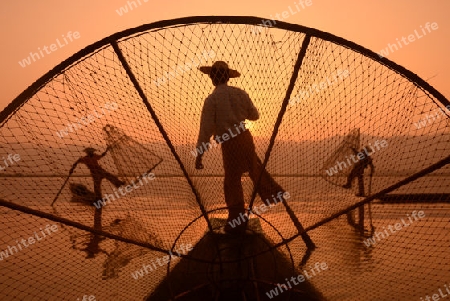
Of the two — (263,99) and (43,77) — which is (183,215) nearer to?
(263,99)

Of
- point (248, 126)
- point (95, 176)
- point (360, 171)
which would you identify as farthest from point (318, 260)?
point (95, 176)

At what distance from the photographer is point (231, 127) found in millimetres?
3451

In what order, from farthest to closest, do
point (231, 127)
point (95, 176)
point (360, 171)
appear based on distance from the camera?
point (360, 171)
point (95, 176)
point (231, 127)

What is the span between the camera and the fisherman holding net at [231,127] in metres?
3.42

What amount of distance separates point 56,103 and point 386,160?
3156 mm

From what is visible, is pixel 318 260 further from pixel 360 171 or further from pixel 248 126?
pixel 248 126

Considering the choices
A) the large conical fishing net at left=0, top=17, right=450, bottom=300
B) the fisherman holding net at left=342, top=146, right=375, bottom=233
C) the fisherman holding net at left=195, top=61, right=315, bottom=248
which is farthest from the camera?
the fisherman holding net at left=342, top=146, right=375, bottom=233

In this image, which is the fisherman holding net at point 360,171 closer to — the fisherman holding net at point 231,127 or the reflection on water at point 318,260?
the reflection on water at point 318,260

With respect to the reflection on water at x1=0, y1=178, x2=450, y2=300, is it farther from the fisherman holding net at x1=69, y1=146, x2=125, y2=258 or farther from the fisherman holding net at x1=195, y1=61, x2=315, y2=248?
the fisherman holding net at x1=195, y1=61, x2=315, y2=248

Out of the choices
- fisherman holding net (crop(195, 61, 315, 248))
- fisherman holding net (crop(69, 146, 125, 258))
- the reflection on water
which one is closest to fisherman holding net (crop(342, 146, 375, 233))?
the reflection on water

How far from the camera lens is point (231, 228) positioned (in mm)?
3324

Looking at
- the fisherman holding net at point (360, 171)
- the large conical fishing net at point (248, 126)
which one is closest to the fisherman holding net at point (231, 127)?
the large conical fishing net at point (248, 126)

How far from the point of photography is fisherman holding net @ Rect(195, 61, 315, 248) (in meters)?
3.42

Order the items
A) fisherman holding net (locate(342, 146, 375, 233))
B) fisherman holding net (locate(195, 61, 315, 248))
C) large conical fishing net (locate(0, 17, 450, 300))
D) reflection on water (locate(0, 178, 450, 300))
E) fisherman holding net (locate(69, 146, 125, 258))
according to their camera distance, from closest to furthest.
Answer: large conical fishing net (locate(0, 17, 450, 300)) < fisherman holding net (locate(195, 61, 315, 248)) < reflection on water (locate(0, 178, 450, 300)) < fisherman holding net (locate(69, 146, 125, 258)) < fisherman holding net (locate(342, 146, 375, 233))
